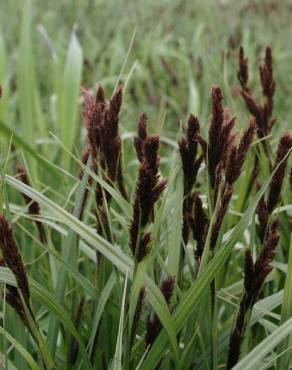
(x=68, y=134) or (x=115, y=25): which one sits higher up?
(x=115, y=25)

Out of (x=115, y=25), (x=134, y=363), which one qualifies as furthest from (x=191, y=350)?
(x=115, y=25)

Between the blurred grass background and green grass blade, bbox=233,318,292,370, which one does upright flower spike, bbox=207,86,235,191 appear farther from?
the blurred grass background

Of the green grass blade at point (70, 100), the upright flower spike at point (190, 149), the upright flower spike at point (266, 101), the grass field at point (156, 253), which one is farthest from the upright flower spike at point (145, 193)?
the green grass blade at point (70, 100)

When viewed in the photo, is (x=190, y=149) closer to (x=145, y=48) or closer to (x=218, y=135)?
(x=218, y=135)

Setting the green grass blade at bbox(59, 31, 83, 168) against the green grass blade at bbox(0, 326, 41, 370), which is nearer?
the green grass blade at bbox(0, 326, 41, 370)

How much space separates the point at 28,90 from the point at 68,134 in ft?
0.63

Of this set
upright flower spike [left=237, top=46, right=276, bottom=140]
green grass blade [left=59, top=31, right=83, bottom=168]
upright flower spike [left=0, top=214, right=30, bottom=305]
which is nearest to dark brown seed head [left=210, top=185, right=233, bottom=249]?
upright flower spike [left=0, top=214, right=30, bottom=305]

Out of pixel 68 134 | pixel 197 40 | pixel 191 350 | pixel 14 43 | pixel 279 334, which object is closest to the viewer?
pixel 279 334

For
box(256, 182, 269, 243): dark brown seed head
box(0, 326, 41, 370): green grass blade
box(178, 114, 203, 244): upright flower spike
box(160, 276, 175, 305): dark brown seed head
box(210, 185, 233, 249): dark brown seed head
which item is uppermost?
box(178, 114, 203, 244): upright flower spike

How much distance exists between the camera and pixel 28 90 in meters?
1.94

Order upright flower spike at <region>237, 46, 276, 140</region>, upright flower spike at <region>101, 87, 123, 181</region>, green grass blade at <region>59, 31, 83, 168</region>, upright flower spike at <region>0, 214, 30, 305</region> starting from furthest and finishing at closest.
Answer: green grass blade at <region>59, 31, 83, 168</region> → upright flower spike at <region>237, 46, 276, 140</region> → upright flower spike at <region>101, 87, 123, 181</region> → upright flower spike at <region>0, 214, 30, 305</region>

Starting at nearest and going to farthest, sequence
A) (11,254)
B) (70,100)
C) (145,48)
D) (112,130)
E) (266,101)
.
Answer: (11,254) < (112,130) < (266,101) < (70,100) < (145,48)

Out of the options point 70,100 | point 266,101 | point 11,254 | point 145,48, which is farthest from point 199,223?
point 145,48

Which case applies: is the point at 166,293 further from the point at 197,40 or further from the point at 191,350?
the point at 197,40
